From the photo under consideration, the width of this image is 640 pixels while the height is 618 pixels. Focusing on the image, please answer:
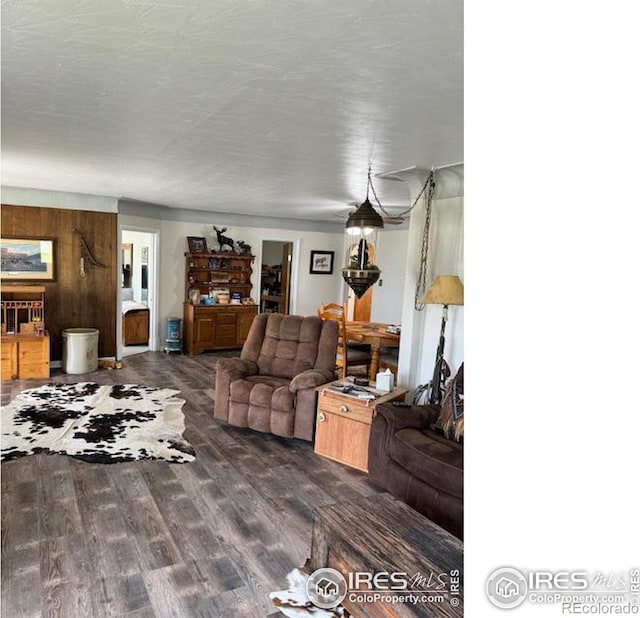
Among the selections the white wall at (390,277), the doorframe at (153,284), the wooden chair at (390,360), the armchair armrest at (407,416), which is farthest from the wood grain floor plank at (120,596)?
the white wall at (390,277)

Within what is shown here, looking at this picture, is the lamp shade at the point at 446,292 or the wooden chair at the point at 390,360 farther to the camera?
the wooden chair at the point at 390,360

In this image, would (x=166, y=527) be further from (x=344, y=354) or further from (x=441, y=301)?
(x=344, y=354)

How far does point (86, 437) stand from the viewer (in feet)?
13.3

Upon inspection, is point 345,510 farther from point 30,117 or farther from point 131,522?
point 30,117

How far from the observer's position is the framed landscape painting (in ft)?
19.2

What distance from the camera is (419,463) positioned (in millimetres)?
2973

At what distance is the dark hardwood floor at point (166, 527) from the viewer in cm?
223

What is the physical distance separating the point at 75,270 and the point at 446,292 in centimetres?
501

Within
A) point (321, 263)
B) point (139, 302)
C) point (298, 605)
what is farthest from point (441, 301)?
point (139, 302)

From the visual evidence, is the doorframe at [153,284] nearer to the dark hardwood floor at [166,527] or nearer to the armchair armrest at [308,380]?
the dark hardwood floor at [166,527]
